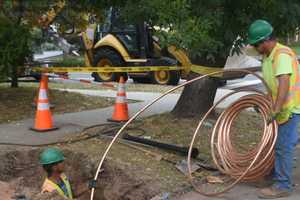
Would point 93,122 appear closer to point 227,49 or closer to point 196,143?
point 196,143

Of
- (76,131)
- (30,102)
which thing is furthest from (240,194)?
(30,102)

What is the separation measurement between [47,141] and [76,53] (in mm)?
28100

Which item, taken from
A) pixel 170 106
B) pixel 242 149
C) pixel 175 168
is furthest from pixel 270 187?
pixel 170 106

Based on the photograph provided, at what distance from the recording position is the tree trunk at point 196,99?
8.76 m

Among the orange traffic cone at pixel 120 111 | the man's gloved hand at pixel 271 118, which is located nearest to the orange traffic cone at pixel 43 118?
the orange traffic cone at pixel 120 111

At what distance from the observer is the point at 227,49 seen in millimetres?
7219

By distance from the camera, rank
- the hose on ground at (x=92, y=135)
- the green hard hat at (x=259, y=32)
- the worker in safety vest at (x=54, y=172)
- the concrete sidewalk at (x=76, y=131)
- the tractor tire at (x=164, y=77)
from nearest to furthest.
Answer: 1. the worker in safety vest at (x=54, y=172)
2. the green hard hat at (x=259, y=32)
3. the concrete sidewalk at (x=76, y=131)
4. the hose on ground at (x=92, y=135)
5. the tractor tire at (x=164, y=77)

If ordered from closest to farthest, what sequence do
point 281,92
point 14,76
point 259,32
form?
point 281,92 → point 259,32 → point 14,76

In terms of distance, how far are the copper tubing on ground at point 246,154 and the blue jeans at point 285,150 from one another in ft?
0.24

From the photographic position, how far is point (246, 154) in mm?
6434

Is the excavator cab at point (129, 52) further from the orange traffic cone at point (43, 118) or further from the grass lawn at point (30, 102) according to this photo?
the orange traffic cone at point (43, 118)

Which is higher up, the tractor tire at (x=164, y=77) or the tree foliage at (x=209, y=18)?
the tree foliage at (x=209, y=18)

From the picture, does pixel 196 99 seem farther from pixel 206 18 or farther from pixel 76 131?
pixel 206 18

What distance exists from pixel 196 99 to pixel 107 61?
1126cm
